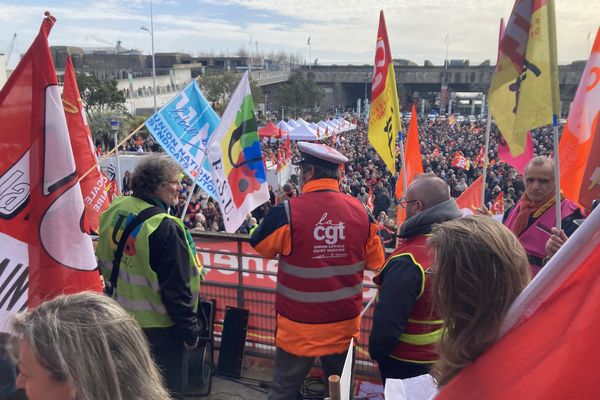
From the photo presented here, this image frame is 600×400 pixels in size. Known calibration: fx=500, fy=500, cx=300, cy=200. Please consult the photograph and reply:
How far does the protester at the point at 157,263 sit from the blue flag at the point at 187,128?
2438mm

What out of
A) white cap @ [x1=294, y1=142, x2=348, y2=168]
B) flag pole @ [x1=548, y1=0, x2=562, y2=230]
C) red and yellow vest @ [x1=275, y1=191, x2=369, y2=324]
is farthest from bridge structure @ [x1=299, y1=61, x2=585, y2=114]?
red and yellow vest @ [x1=275, y1=191, x2=369, y2=324]

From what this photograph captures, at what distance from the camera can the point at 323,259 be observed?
2.84 m

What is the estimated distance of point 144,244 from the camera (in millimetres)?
2762

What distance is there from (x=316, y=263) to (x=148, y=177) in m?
1.10

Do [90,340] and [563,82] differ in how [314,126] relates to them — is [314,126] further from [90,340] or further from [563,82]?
[563,82]

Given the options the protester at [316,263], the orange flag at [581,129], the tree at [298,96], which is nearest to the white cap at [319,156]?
the protester at [316,263]

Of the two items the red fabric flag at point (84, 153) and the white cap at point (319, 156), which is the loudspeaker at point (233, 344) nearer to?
the red fabric flag at point (84, 153)

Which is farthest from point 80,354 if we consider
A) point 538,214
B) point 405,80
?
point 405,80

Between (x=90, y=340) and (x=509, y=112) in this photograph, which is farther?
(x=509, y=112)

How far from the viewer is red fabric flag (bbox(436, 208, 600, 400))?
3.86ft

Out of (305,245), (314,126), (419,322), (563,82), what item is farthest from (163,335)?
(563,82)

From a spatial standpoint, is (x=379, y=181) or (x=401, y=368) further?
(x=379, y=181)

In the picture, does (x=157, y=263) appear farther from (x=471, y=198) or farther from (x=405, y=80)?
(x=405, y=80)

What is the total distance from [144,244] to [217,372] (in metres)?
1.62
